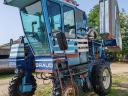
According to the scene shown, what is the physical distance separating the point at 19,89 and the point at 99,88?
8.80 ft

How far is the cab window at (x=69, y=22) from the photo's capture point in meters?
8.92

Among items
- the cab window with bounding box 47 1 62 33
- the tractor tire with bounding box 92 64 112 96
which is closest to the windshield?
the cab window with bounding box 47 1 62 33

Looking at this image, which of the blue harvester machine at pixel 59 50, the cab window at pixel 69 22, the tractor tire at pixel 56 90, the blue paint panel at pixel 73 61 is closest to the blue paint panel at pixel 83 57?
the blue harvester machine at pixel 59 50

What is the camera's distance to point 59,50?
8336mm

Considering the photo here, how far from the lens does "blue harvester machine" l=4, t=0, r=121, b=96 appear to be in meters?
8.21


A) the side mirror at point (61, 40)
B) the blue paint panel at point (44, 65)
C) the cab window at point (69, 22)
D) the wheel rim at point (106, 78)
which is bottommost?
the wheel rim at point (106, 78)

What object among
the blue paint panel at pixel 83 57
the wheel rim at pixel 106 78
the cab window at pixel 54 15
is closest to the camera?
the cab window at pixel 54 15

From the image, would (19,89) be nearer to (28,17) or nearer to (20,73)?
(20,73)

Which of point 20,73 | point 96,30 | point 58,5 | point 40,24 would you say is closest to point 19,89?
point 20,73

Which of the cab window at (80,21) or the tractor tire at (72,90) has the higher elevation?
the cab window at (80,21)

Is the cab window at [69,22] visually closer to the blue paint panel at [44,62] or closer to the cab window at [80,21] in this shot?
the cab window at [80,21]

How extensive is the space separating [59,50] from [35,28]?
1.07 metres

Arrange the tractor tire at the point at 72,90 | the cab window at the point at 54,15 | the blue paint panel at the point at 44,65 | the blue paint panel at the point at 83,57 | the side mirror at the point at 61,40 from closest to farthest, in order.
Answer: the side mirror at the point at 61,40 < the tractor tire at the point at 72,90 < the blue paint panel at the point at 44,65 < the cab window at the point at 54,15 < the blue paint panel at the point at 83,57

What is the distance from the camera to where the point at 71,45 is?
29.5 ft
